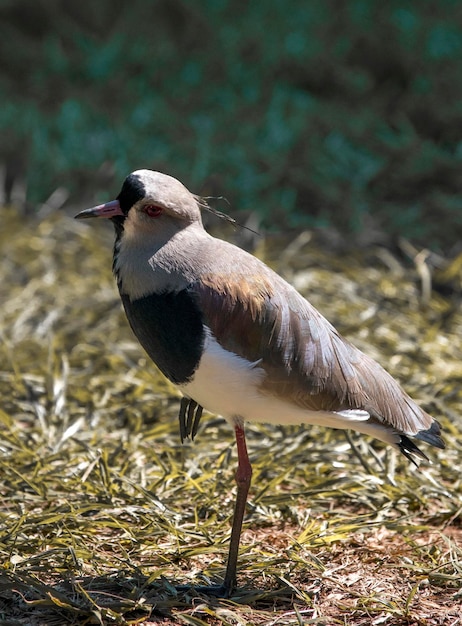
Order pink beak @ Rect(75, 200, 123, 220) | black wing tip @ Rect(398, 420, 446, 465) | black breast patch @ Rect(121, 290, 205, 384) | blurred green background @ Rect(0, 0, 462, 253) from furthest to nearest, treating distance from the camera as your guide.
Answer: blurred green background @ Rect(0, 0, 462, 253), black wing tip @ Rect(398, 420, 446, 465), pink beak @ Rect(75, 200, 123, 220), black breast patch @ Rect(121, 290, 205, 384)

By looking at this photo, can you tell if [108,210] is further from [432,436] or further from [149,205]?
[432,436]

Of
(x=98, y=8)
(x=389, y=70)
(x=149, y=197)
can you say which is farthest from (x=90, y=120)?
(x=149, y=197)

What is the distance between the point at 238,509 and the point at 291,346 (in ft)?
1.70

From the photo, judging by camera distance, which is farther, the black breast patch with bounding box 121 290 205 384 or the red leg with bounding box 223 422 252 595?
the red leg with bounding box 223 422 252 595

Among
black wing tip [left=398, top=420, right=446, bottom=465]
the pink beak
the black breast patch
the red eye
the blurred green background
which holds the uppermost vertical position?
the blurred green background

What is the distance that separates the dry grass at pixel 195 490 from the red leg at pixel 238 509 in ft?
0.21

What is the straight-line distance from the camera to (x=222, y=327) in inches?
111

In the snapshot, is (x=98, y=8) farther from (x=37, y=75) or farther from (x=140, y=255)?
(x=140, y=255)

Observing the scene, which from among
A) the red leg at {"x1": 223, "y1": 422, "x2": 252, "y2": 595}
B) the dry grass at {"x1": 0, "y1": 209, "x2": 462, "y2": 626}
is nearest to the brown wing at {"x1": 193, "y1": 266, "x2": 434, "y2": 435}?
the red leg at {"x1": 223, "y1": 422, "x2": 252, "y2": 595}

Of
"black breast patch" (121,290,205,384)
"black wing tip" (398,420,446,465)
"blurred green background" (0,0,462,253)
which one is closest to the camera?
"black breast patch" (121,290,205,384)

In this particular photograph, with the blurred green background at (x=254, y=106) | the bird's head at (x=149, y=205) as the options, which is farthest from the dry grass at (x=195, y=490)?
the blurred green background at (x=254, y=106)

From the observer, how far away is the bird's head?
9.36 ft

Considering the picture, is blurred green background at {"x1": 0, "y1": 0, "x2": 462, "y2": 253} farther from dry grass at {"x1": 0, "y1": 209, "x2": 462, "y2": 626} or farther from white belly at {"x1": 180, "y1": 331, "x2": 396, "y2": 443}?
white belly at {"x1": 180, "y1": 331, "x2": 396, "y2": 443}

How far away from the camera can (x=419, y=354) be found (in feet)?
15.3
